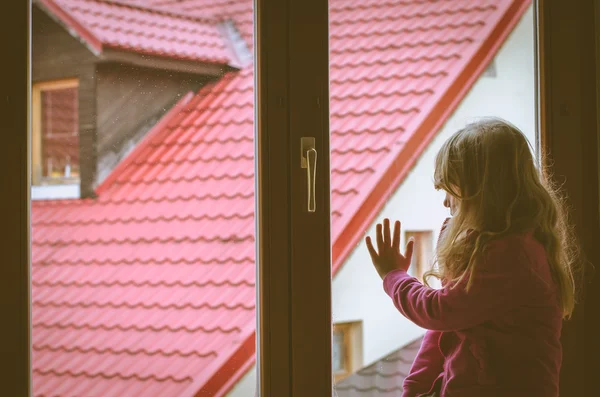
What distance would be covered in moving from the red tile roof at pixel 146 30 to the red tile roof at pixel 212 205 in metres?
0.04

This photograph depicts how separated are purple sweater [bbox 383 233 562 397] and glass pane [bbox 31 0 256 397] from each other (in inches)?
23.1

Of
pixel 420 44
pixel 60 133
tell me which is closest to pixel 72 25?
pixel 60 133

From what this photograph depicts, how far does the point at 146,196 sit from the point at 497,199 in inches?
36.3

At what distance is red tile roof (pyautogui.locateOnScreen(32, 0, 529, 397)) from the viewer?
5.47 ft

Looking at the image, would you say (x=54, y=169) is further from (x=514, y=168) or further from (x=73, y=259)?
(x=514, y=168)

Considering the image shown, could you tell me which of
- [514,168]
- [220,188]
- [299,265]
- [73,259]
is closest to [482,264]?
[514,168]

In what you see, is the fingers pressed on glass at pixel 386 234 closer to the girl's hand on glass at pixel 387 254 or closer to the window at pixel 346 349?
the girl's hand on glass at pixel 387 254

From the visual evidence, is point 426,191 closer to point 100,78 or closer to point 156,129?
point 156,129

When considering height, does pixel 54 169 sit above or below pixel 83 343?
above

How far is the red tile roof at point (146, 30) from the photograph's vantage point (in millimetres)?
1660

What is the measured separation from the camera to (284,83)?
1600 millimetres

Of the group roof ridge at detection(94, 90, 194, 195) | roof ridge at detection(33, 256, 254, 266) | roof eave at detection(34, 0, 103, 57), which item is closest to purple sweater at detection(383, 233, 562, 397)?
roof ridge at detection(33, 256, 254, 266)

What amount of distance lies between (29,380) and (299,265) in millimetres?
671

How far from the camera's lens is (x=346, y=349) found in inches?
67.9
